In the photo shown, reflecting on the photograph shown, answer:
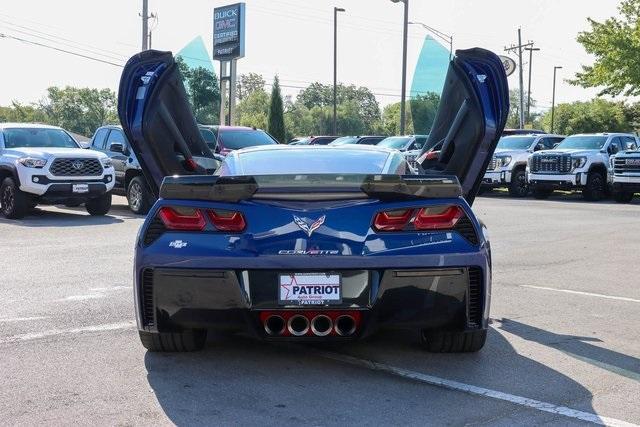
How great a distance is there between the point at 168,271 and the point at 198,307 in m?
0.27

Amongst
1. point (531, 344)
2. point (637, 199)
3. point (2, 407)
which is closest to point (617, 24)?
point (637, 199)

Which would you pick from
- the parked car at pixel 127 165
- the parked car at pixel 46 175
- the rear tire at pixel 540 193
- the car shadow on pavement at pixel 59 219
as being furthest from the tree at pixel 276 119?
the parked car at pixel 46 175

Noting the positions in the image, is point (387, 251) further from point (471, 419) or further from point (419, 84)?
point (419, 84)

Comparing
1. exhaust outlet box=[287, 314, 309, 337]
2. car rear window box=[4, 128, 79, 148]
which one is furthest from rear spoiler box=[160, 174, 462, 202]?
car rear window box=[4, 128, 79, 148]

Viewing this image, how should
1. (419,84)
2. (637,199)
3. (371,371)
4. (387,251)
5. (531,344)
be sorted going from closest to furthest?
1. (387,251)
2. (371,371)
3. (531,344)
4. (637,199)
5. (419,84)

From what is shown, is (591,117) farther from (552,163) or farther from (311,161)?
(311,161)

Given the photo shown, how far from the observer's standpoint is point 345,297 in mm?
4828

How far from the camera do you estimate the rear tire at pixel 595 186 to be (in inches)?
957

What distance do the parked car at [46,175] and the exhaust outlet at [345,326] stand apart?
12389mm

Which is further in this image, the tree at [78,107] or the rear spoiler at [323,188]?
the tree at [78,107]

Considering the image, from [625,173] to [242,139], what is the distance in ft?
36.0

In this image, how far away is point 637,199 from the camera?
2589 centimetres

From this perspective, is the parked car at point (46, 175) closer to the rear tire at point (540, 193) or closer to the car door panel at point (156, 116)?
the car door panel at point (156, 116)

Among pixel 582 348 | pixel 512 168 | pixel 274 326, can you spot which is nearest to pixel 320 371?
pixel 274 326
